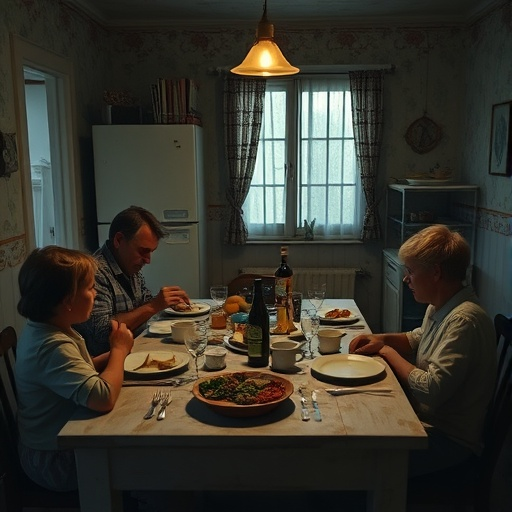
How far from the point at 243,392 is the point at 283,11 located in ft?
10.7

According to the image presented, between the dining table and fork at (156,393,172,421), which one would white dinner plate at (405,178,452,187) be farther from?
fork at (156,393,172,421)

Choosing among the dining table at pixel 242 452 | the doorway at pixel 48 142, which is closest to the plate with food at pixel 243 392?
the dining table at pixel 242 452

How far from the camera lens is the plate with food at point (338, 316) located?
8.06 ft

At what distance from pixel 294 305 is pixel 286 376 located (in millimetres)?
639

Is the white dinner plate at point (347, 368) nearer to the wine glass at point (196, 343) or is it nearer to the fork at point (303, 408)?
the fork at point (303, 408)

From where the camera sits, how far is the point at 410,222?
411cm

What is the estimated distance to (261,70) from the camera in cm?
241

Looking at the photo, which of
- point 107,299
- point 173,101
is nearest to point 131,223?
point 107,299

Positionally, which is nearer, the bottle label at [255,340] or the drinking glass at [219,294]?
the bottle label at [255,340]

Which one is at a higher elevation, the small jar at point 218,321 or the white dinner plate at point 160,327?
the small jar at point 218,321

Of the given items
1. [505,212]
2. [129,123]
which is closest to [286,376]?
[505,212]

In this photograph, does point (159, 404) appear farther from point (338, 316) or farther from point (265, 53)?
point (265, 53)

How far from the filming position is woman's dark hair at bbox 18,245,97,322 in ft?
5.12

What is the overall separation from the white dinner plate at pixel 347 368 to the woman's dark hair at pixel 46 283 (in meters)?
0.79
